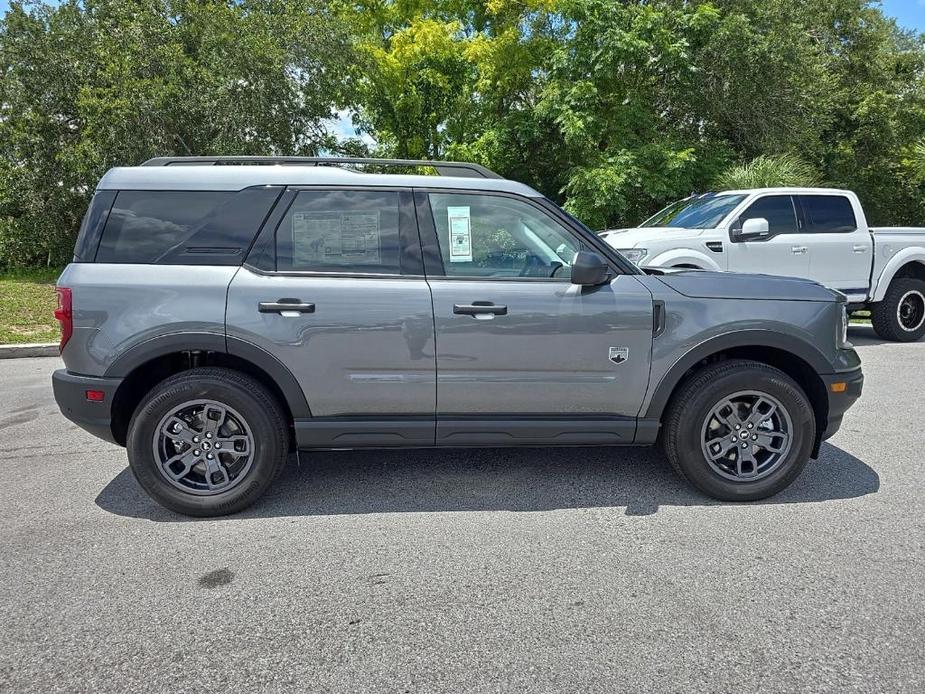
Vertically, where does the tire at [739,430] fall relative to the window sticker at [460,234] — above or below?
below

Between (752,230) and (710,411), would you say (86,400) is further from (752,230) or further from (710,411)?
(752,230)

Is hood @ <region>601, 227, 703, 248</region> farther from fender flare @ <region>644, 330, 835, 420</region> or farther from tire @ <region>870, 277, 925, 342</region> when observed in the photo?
fender flare @ <region>644, 330, 835, 420</region>

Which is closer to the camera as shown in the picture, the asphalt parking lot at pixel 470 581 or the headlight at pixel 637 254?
the asphalt parking lot at pixel 470 581

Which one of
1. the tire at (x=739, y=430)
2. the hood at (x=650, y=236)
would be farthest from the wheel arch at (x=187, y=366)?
the hood at (x=650, y=236)

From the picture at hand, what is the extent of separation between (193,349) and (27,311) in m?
10.1

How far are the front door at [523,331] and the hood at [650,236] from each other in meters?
4.62

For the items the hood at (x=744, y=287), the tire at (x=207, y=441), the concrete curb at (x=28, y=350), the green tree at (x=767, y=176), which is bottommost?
the concrete curb at (x=28, y=350)

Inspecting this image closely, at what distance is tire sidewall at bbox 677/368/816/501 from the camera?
365 cm

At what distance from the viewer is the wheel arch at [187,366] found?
3.46 metres

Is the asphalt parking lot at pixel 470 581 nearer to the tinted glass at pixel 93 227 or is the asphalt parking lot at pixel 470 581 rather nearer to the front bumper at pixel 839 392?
the front bumper at pixel 839 392

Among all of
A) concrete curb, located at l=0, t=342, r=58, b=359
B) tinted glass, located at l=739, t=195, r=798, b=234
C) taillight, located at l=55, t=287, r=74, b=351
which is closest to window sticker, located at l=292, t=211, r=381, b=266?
taillight, located at l=55, t=287, r=74, b=351

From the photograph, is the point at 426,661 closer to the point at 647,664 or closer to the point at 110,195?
the point at 647,664

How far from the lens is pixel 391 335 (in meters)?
3.51

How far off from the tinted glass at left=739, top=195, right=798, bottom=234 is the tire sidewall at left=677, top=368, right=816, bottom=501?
5.72 m
